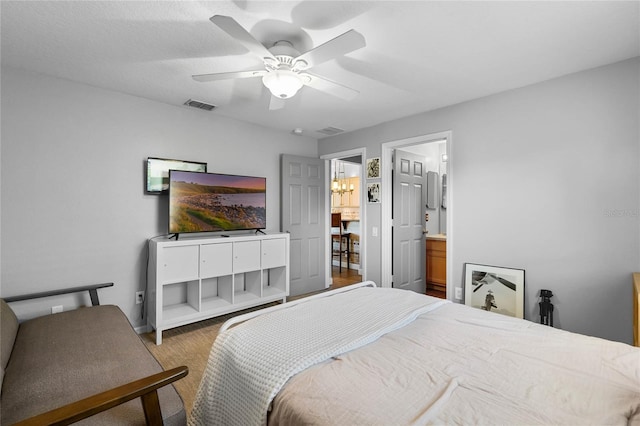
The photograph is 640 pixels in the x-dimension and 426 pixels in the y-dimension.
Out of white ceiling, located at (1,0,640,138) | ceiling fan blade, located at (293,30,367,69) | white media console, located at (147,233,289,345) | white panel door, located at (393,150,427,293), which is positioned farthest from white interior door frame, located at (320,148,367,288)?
ceiling fan blade, located at (293,30,367,69)

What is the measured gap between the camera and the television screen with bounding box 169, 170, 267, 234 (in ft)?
10.2

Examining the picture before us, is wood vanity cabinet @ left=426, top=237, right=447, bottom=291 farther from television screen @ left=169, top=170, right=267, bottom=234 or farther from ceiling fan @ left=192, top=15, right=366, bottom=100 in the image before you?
ceiling fan @ left=192, top=15, right=366, bottom=100

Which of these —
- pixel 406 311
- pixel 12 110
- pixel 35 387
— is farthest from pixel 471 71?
pixel 12 110

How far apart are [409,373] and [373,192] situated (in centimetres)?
303

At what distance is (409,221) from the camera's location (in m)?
4.32

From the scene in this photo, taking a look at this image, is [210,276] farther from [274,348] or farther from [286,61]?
[286,61]

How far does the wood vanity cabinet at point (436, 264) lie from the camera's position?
177 inches

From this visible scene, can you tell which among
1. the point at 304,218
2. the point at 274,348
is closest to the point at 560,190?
the point at 274,348

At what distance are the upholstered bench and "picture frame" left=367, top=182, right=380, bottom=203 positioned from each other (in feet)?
10.0

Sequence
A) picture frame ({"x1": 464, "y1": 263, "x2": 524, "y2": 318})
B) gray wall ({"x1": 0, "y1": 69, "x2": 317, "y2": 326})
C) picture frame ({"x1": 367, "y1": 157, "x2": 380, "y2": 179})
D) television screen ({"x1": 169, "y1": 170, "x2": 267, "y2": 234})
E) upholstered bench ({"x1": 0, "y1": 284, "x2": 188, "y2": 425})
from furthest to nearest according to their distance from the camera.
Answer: picture frame ({"x1": 367, "y1": 157, "x2": 380, "y2": 179}), television screen ({"x1": 169, "y1": 170, "x2": 267, "y2": 234}), picture frame ({"x1": 464, "y1": 263, "x2": 524, "y2": 318}), gray wall ({"x1": 0, "y1": 69, "x2": 317, "y2": 326}), upholstered bench ({"x1": 0, "y1": 284, "x2": 188, "y2": 425})

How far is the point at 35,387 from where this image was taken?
1.41 meters

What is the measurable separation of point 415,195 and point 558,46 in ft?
8.37

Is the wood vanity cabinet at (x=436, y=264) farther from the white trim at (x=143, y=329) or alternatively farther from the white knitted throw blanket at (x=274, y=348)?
the white trim at (x=143, y=329)

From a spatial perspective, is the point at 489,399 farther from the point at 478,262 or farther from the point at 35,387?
the point at 478,262
